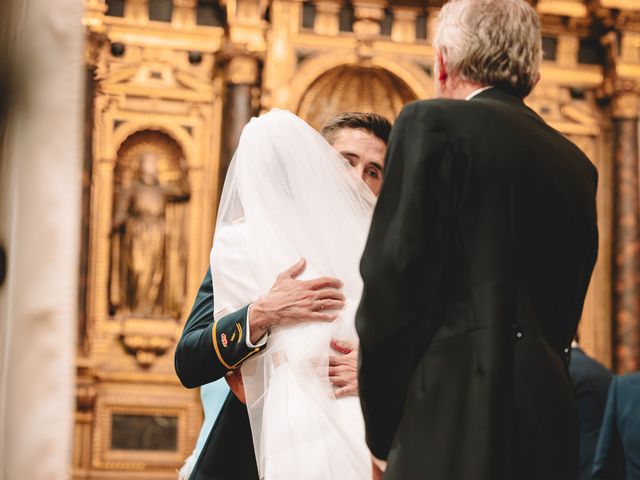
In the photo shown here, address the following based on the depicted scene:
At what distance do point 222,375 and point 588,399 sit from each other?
3007mm

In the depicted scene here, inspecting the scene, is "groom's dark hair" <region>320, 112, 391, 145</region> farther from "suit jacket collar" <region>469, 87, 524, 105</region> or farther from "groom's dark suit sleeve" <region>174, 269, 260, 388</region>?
"suit jacket collar" <region>469, 87, 524, 105</region>

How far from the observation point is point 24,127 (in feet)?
3.76

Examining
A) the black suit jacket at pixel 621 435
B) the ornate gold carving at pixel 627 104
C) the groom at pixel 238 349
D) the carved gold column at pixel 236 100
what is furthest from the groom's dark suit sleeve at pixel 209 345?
the ornate gold carving at pixel 627 104

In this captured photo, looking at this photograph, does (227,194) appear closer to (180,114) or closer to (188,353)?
(188,353)

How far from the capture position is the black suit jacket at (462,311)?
6.66 feet

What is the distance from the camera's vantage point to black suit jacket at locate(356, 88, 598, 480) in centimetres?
203

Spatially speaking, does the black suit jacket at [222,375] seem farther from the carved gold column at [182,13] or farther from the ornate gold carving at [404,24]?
the ornate gold carving at [404,24]

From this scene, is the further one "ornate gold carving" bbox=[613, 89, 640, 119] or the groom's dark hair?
"ornate gold carving" bbox=[613, 89, 640, 119]

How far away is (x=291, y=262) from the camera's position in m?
2.75

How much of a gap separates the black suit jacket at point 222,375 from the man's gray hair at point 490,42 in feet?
2.63

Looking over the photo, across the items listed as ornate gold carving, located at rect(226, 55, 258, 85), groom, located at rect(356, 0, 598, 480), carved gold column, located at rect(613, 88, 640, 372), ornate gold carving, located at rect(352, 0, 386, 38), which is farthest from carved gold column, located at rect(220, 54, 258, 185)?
groom, located at rect(356, 0, 598, 480)

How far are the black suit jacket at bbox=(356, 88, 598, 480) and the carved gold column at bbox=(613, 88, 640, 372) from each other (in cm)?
790

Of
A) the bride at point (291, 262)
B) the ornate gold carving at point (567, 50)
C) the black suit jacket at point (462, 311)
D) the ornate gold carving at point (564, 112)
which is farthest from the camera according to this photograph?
the ornate gold carving at point (567, 50)

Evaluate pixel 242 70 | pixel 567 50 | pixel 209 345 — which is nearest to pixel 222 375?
pixel 209 345
